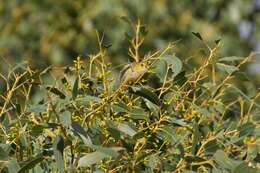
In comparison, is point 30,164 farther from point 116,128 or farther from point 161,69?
point 161,69

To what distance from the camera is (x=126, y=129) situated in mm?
1281

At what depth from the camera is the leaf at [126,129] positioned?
127 cm

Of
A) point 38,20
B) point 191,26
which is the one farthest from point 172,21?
point 38,20

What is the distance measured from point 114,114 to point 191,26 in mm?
4355

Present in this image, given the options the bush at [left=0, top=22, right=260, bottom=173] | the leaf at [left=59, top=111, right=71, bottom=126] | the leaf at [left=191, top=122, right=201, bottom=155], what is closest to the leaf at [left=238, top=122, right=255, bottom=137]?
the bush at [left=0, top=22, right=260, bottom=173]

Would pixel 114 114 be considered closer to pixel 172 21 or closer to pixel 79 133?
pixel 79 133

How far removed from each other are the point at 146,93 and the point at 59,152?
8.0 inches

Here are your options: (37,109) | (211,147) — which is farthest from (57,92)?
(211,147)

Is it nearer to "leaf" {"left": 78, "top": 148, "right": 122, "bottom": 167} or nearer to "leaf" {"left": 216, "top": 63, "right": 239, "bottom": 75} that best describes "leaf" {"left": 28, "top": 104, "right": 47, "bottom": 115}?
"leaf" {"left": 78, "top": 148, "right": 122, "bottom": 167}

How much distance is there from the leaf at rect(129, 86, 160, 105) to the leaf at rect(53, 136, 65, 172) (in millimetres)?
179

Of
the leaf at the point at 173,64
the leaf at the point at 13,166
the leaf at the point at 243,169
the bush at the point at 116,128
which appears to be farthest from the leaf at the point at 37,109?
the leaf at the point at 243,169

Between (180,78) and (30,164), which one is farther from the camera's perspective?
(180,78)

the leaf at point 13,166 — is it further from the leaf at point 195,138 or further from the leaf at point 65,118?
the leaf at point 195,138

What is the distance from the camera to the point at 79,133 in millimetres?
1246
